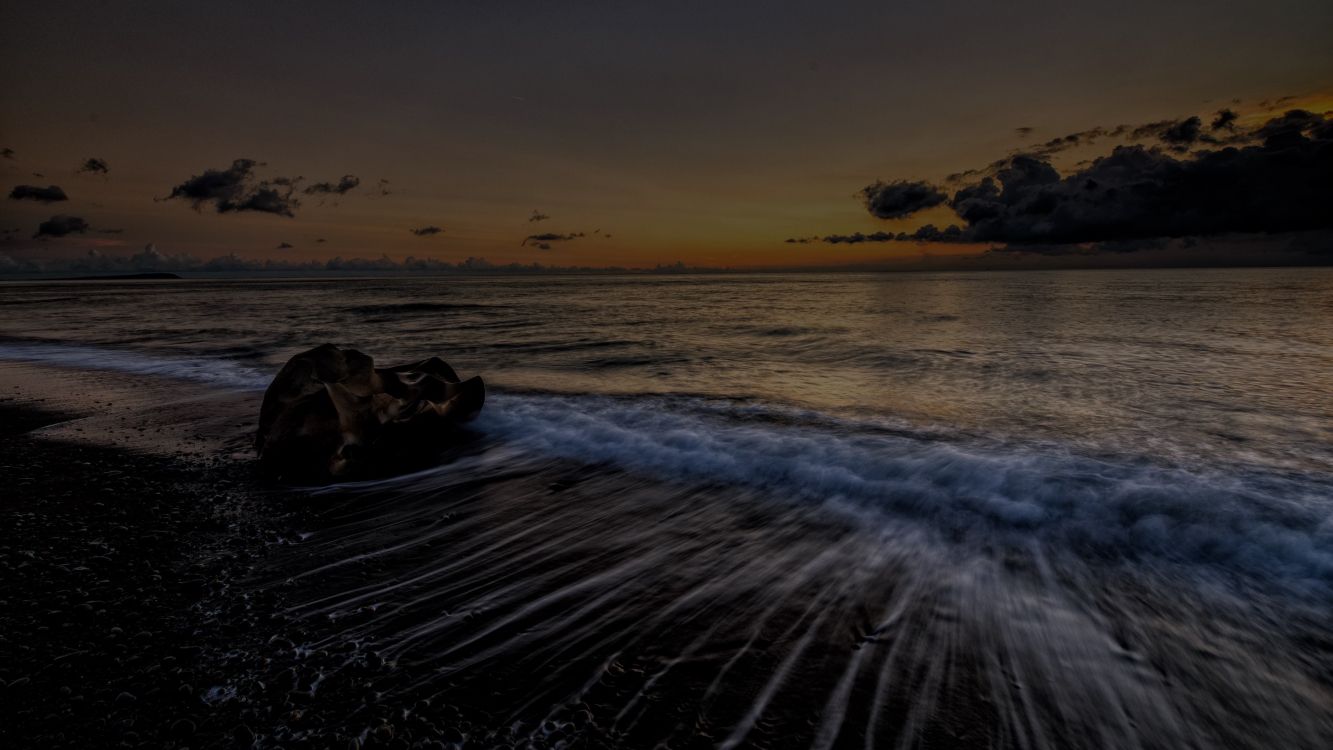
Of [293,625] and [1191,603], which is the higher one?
[293,625]

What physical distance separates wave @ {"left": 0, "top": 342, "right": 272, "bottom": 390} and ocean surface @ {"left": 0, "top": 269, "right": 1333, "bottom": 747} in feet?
17.2

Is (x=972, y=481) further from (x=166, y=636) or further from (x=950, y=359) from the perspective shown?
(x=950, y=359)

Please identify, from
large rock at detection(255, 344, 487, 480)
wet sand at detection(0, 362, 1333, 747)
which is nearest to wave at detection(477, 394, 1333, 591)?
wet sand at detection(0, 362, 1333, 747)

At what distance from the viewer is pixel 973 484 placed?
4.79 metres

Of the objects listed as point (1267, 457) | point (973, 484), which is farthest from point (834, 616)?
point (1267, 457)

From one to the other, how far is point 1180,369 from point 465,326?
21.0m

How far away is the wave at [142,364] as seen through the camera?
10.1 meters

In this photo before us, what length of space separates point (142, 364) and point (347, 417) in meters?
10.1

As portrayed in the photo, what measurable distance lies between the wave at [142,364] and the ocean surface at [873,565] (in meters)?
5.23

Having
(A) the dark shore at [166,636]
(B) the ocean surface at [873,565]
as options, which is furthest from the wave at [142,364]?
(A) the dark shore at [166,636]

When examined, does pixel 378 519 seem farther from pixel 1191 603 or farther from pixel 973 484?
pixel 1191 603

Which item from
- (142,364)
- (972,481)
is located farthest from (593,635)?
(142,364)

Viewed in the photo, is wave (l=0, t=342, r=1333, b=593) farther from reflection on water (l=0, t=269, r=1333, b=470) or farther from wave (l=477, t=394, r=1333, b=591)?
reflection on water (l=0, t=269, r=1333, b=470)

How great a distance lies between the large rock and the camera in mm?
5066
